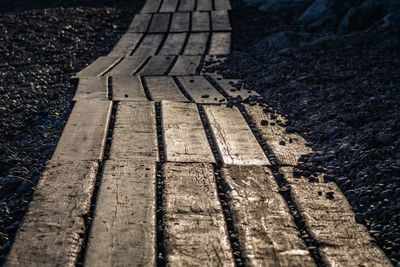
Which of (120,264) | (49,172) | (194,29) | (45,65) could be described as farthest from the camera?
(194,29)

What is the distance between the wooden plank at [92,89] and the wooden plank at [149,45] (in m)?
1.49

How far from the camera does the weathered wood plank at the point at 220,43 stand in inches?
232

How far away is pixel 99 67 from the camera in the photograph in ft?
17.2

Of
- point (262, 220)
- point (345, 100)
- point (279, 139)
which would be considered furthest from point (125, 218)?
point (345, 100)

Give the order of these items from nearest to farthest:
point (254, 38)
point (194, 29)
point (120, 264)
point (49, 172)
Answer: point (120, 264)
point (49, 172)
point (254, 38)
point (194, 29)

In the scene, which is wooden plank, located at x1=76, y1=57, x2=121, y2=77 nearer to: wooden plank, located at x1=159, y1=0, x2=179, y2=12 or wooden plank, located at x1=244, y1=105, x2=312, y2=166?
wooden plank, located at x1=244, y1=105, x2=312, y2=166

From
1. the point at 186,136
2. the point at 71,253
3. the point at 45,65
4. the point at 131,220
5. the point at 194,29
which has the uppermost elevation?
the point at 194,29

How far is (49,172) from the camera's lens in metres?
2.67

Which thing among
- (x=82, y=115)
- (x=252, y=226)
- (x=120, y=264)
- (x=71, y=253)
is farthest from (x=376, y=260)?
(x=82, y=115)

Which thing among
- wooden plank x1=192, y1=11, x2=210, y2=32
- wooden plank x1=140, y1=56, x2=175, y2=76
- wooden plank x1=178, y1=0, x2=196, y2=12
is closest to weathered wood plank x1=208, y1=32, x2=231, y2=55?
wooden plank x1=192, y1=11, x2=210, y2=32

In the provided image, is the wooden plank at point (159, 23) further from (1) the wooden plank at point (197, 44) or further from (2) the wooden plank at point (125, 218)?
(2) the wooden plank at point (125, 218)

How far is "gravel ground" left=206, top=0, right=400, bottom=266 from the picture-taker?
254cm

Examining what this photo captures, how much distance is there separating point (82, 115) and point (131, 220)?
1563mm

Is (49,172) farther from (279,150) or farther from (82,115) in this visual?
(279,150)
